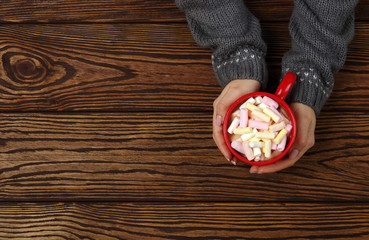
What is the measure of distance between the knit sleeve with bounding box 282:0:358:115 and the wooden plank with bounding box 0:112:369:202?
0.42 feet

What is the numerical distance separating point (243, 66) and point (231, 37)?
66mm

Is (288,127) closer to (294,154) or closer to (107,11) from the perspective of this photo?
(294,154)

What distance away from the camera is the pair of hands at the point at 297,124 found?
0.71 m

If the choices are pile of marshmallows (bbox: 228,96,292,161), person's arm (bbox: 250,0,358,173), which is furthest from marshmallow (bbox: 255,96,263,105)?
person's arm (bbox: 250,0,358,173)

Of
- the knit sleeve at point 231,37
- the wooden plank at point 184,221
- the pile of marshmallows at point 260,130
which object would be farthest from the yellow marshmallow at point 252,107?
the wooden plank at point 184,221

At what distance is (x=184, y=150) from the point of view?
2.77 feet

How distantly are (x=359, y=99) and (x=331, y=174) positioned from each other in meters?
0.18

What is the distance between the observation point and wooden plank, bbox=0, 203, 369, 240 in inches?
32.2

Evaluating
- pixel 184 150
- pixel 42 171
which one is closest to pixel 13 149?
pixel 42 171

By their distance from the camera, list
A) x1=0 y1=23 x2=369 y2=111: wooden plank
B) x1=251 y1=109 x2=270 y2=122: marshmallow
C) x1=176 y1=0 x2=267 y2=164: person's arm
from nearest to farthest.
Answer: x1=251 y1=109 x2=270 y2=122: marshmallow → x1=176 y1=0 x2=267 y2=164: person's arm → x1=0 y1=23 x2=369 y2=111: wooden plank

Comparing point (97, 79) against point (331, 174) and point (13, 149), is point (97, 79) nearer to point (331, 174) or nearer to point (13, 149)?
point (13, 149)

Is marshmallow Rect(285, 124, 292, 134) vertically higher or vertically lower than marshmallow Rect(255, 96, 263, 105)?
lower

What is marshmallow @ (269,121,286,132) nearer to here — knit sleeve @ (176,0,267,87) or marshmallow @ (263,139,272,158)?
marshmallow @ (263,139,272,158)

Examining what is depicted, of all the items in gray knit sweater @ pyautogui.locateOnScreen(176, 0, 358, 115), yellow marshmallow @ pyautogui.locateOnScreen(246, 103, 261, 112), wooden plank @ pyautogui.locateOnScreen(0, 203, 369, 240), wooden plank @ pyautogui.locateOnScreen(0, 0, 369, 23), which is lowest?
wooden plank @ pyautogui.locateOnScreen(0, 203, 369, 240)
